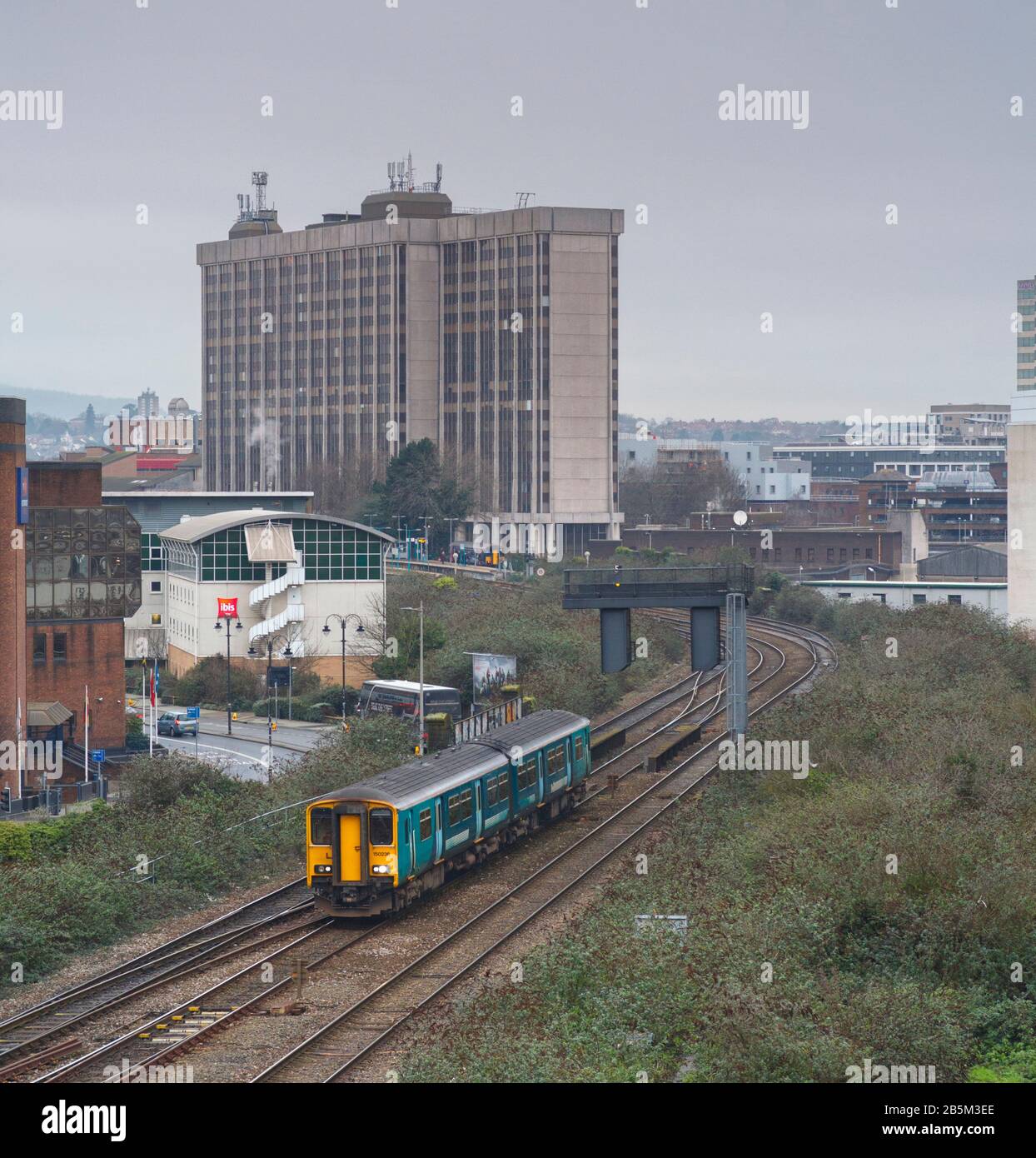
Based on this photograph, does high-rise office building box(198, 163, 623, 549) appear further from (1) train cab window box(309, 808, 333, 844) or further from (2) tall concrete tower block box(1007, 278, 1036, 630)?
(1) train cab window box(309, 808, 333, 844)

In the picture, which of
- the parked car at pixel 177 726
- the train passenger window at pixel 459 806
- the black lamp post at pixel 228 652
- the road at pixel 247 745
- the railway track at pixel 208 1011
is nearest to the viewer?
the railway track at pixel 208 1011

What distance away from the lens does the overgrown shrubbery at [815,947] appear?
16688 millimetres

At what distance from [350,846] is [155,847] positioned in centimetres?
729

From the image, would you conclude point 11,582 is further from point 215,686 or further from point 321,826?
point 321,826

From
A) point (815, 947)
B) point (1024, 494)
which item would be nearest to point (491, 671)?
point (1024, 494)

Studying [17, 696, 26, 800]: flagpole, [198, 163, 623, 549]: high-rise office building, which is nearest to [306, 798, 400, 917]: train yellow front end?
[17, 696, 26, 800]: flagpole

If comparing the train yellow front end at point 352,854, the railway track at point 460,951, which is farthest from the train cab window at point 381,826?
the railway track at point 460,951

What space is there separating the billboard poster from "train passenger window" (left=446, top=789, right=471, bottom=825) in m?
27.8

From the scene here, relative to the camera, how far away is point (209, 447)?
17625cm

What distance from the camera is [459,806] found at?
29.0 metres

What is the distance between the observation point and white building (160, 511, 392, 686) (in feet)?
230

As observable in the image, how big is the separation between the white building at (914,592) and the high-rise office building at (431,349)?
4911 cm

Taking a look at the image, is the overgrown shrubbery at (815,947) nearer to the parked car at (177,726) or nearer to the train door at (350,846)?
the train door at (350,846)

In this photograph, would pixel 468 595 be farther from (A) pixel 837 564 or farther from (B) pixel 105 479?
(B) pixel 105 479
